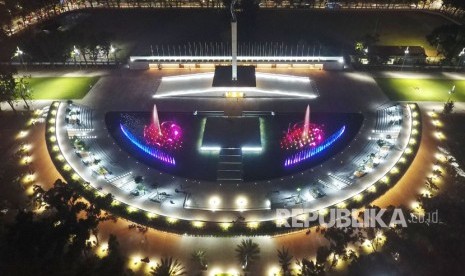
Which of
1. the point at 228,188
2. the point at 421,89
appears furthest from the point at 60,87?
the point at 421,89

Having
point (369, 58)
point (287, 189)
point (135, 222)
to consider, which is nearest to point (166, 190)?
point (135, 222)

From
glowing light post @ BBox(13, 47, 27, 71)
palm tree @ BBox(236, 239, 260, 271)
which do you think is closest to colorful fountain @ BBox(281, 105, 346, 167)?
palm tree @ BBox(236, 239, 260, 271)

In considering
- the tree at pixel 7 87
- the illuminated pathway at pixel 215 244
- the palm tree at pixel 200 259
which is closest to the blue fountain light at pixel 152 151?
the illuminated pathway at pixel 215 244

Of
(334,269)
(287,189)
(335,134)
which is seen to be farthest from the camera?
(335,134)

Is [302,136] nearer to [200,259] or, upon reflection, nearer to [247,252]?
[247,252]

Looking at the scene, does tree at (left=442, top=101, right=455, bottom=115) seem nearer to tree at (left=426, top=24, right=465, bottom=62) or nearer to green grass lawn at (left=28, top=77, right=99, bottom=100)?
tree at (left=426, top=24, right=465, bottom=62)

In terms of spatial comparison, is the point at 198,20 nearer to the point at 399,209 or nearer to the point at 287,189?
the point at 287,189
